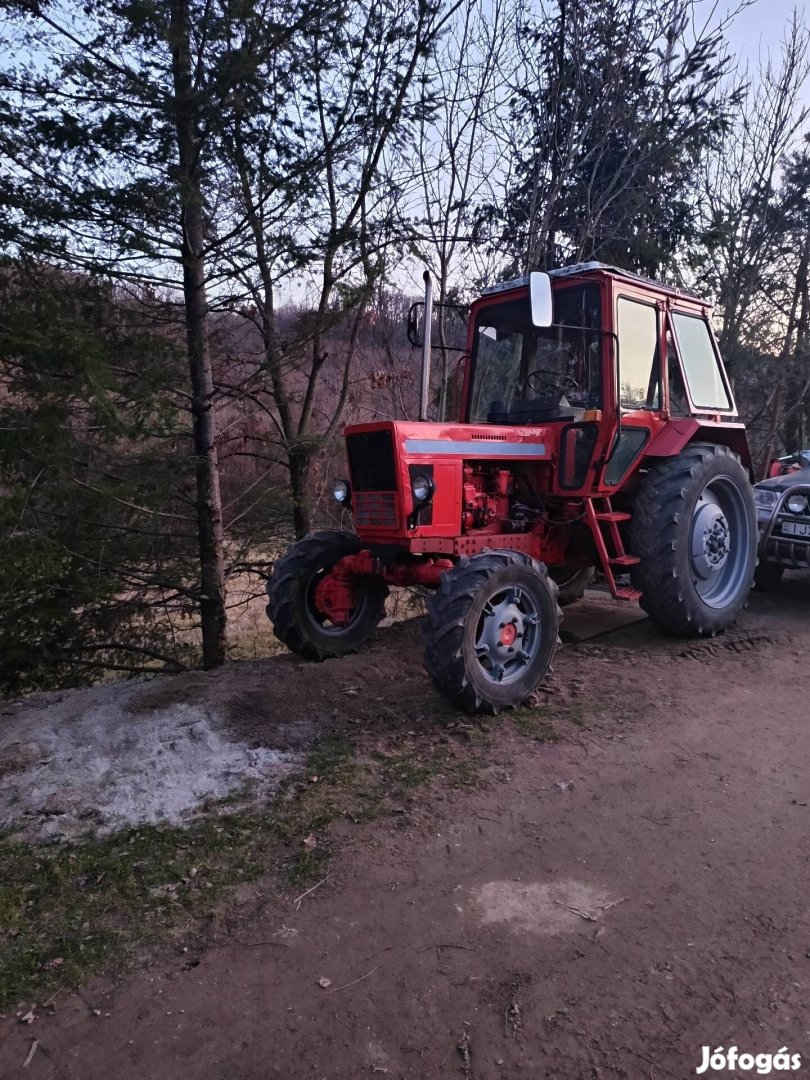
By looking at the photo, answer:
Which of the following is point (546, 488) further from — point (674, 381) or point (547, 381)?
point (674, 381)

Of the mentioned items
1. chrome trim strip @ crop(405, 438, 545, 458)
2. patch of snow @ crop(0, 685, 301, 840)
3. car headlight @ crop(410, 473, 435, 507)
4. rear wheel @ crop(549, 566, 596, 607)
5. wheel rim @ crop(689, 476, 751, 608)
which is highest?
chrome trim strip @ crop(405, 438, 545, 458)

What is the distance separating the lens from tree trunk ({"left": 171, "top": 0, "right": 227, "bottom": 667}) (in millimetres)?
5980

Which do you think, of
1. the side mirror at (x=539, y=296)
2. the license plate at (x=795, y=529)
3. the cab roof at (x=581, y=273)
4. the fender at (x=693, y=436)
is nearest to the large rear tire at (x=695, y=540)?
the fender at (x=693, y=436)

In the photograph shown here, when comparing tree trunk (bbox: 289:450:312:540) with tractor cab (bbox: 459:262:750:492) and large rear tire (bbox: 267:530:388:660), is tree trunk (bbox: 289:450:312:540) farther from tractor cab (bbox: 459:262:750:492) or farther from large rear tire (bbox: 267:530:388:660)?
tractor cab (bbox: 459:262:750:492)

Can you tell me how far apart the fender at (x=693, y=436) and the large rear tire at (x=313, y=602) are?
2484mm

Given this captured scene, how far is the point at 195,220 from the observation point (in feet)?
22.1

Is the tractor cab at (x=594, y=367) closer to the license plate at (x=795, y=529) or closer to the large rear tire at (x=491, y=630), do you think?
the large rear tire at (x=491, y=630)

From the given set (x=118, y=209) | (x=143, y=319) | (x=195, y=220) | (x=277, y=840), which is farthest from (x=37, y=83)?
(x=277, y=840)

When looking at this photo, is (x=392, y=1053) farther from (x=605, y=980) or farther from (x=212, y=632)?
(x=212, y=632)

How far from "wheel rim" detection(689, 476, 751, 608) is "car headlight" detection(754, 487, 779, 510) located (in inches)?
36.5

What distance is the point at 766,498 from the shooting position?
7453mm

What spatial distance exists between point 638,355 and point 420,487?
86.5 inches

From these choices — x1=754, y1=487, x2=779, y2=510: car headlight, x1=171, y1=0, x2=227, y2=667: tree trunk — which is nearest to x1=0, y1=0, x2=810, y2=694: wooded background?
x1=171, y1=0, x2=227, y2=667: tree trunk

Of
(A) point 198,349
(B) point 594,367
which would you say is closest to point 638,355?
(B) point 594,367
